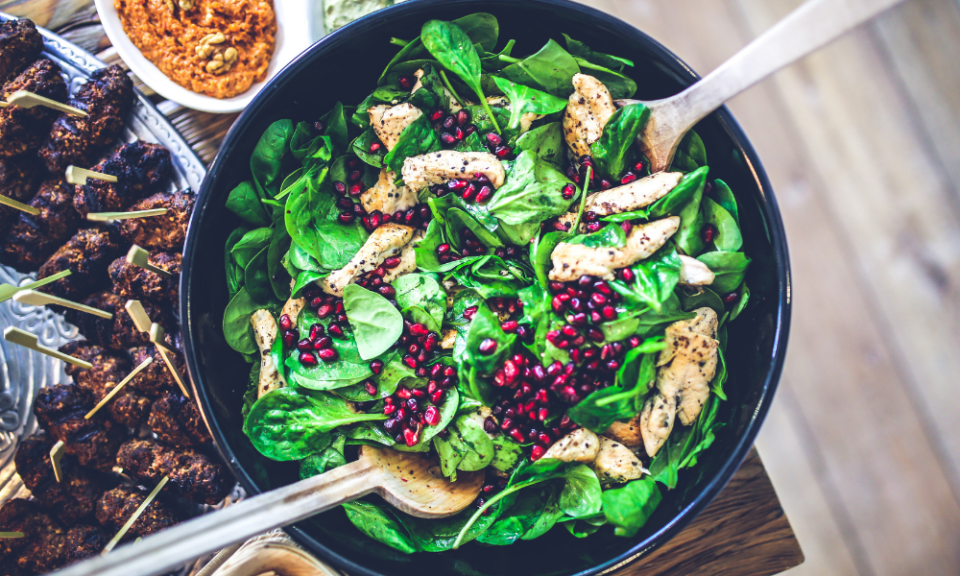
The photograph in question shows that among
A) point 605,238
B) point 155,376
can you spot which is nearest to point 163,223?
point 155,376

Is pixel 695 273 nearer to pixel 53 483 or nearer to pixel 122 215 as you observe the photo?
pixel 122 215

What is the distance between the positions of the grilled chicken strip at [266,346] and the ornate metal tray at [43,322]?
2.14ft

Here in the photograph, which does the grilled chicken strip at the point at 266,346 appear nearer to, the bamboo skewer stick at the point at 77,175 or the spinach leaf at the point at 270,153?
the spinach leaf at the point at 270,153

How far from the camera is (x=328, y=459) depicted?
5.99 ft

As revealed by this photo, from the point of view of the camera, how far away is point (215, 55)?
2.14 m

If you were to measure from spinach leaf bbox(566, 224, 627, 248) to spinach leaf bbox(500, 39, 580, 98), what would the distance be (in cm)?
50

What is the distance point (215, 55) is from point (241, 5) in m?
0.22

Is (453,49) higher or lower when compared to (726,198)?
higher

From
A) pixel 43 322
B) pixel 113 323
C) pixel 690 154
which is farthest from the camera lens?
pixel 43 322

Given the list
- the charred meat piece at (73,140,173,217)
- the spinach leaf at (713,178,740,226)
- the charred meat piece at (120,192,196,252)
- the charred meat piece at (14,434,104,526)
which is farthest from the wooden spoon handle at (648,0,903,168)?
the charred meat piece at (14,434,104,526)

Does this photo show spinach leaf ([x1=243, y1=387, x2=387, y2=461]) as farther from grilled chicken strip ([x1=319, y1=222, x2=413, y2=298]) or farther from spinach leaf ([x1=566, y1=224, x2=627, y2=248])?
spinach leaf ([x1=566, y1=224, x2=627, y2=248])

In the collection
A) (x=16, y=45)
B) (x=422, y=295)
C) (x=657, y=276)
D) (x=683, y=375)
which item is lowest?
(x=683, y=375)

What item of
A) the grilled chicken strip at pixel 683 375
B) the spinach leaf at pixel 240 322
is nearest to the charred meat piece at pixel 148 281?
the spinach leaf at pixel 240 322

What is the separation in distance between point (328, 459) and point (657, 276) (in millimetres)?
1191
